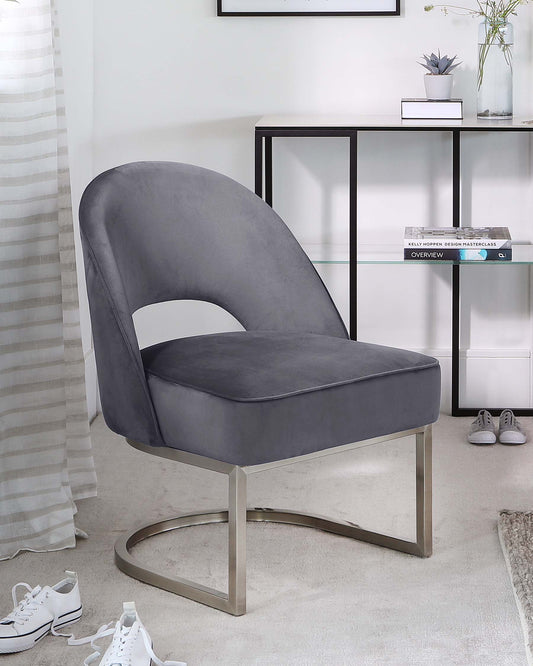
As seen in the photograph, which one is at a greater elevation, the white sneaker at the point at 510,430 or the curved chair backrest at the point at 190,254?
the curved chair backrest at the point at 190,254

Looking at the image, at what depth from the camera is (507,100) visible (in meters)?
3.07

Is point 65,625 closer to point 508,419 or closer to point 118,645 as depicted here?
point 118,645

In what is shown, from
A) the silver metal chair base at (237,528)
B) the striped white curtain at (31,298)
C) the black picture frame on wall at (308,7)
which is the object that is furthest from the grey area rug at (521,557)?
the black picture frame on wall at (308,7)

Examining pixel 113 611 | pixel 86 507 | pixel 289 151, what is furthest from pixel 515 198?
pixel 113 611

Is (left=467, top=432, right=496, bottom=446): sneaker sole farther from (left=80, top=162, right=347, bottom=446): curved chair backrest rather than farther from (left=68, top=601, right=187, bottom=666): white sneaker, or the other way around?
(left=68, top=601, right=187, bottom=666): white sneaker

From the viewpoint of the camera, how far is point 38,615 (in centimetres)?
178

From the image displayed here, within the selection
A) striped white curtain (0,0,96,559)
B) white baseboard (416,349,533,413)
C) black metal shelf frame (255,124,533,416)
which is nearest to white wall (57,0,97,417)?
black metal shelf frame (255,124,533,416)

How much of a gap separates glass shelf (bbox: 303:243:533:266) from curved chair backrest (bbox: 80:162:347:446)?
740 millimetres

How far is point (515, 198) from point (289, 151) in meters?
0.77

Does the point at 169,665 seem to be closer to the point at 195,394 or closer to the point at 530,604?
the point at 195,394

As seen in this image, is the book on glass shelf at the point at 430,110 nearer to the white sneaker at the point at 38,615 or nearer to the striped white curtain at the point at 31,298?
the striped white curtain at the point at 31,298

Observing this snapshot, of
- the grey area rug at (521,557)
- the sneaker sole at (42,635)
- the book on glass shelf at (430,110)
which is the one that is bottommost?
the sneaker sole at (42,635)

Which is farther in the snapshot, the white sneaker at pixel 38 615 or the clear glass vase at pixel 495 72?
the clear glass vase at pixel 495 72

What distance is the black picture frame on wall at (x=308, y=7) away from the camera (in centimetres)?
321
